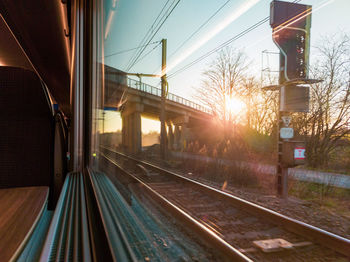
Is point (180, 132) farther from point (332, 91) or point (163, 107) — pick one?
point (332, 91)

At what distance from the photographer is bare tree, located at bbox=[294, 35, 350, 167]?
1.50 m

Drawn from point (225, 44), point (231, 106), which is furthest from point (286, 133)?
point (225, 44)

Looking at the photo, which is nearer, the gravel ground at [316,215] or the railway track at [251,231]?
the railway track at [251,231]

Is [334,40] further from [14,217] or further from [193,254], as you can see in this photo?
[14,217]

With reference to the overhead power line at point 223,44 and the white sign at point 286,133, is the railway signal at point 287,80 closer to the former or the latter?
the white sign at point 286,133

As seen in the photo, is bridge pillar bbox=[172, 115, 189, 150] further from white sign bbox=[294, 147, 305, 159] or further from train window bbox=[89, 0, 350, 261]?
white sign bbox=[294, 147, 305, 159]

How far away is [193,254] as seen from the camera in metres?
1.59

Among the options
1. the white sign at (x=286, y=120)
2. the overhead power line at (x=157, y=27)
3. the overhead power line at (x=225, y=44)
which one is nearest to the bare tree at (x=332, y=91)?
the overhead power line at (x=225, y=44)

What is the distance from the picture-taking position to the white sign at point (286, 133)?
3.93 meters

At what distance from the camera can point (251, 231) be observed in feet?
6.95

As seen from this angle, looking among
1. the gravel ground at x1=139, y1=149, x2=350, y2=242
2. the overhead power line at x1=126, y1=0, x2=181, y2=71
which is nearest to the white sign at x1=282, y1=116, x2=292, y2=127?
the gravel ground at x1=139, y1=149, x2=350, y2=242

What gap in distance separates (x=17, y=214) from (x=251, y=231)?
179cm

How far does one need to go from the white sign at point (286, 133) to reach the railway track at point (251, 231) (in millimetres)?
1543

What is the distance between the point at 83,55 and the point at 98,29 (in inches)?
11.1
